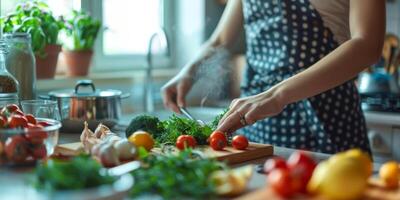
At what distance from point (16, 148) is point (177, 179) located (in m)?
0.39

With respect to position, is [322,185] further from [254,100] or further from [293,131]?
[293,131]

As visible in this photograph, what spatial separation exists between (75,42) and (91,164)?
5.19 feet

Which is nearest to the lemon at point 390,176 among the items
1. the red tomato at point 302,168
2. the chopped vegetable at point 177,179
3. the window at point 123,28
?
the red tomato at point 302,168

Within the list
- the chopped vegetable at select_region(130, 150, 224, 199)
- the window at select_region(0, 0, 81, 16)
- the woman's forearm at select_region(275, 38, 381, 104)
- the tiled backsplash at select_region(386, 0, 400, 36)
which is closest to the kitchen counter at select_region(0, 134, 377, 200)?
the chopped vegetable at select_region(130, 150, 224, 199)

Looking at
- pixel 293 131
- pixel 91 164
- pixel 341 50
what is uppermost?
pixel 341 50

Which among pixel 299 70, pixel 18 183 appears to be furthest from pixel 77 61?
pixel 18 183

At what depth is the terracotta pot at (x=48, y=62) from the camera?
2.29 metres

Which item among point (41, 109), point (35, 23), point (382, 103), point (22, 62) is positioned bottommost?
point (382, 103)

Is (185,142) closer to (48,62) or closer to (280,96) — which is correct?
(280,96)

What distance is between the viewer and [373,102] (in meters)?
2.49

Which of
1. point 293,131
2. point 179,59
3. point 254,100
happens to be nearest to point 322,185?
point 254,100

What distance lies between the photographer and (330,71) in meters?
1.56

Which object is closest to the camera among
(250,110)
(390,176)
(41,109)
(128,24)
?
(390,176)

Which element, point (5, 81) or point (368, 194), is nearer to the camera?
point (368, 194)
